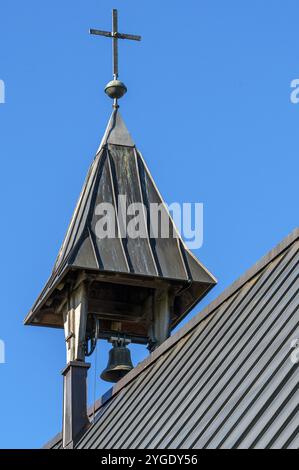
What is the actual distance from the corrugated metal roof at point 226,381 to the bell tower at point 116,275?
83.8 inches

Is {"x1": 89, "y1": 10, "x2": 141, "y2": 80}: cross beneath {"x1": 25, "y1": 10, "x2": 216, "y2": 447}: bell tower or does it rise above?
above

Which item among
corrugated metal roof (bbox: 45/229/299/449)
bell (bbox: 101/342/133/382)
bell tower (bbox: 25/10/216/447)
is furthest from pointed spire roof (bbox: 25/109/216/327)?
corrugated metal roof (bbox: 45/229/299/449)

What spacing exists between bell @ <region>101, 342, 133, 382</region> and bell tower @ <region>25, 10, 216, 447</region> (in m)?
0.02

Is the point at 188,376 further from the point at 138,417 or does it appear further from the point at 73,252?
the point at 73,252

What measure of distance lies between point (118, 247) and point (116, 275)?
0.57 m

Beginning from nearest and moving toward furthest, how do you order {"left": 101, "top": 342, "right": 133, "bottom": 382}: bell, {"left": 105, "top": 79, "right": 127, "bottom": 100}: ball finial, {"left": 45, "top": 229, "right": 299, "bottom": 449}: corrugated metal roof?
{"left": 45, "top": 229, "right": 299, "bottom": 449}: corrugated metal roof
{"left": 101, "top": 342, "right": 133, "bottom": 382}: bell
{"left": 105, "top": 79, "right": 127, "bottom": 100}: ball finial

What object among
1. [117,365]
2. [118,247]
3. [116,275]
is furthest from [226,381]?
[117,365]

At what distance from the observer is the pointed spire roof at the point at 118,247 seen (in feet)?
89.6

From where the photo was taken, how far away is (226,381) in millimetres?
20484

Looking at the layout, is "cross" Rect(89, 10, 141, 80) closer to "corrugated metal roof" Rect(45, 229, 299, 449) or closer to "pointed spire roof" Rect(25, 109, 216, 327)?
"pointed spire roof" Rect(25, 109, 216, 327)

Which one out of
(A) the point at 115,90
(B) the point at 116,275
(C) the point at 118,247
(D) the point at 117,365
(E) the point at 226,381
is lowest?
(D) the point at 117,365

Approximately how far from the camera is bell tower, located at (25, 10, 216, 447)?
27297mm

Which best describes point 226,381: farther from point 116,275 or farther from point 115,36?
point 115,36
